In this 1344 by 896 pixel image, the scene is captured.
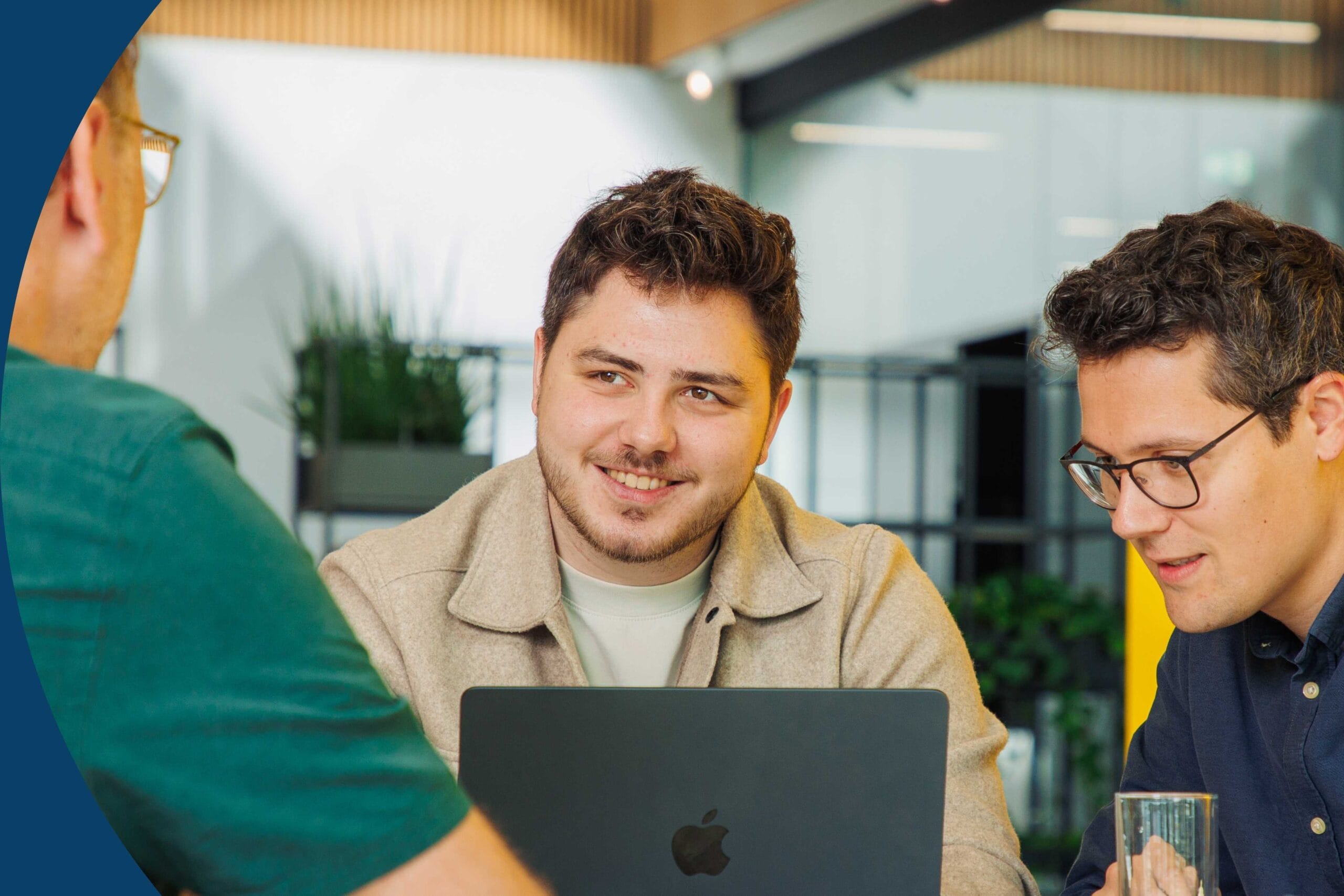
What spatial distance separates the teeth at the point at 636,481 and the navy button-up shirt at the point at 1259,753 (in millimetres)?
590

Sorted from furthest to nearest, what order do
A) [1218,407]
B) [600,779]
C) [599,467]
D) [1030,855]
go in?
[1030,855], [599,467], [1218,407], [600,779]

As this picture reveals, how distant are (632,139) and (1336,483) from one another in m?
5.35

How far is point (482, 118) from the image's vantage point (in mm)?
6156

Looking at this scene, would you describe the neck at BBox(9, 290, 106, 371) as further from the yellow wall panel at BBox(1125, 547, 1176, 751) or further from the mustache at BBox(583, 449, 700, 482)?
the yellow wall panel at BBox(1125, 547, 1176, 751)

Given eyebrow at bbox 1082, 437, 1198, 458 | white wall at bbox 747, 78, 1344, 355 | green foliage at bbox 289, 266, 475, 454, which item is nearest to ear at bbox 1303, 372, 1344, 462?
eyebrow at bbox 1082, 437, 1198, 458

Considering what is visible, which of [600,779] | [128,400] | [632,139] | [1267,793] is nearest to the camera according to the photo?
[128,400]

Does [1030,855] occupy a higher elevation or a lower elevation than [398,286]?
lower

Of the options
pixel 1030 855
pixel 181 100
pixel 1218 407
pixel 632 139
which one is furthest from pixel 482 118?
pixel 1218 407

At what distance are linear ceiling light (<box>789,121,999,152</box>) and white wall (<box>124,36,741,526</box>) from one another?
2.13ft

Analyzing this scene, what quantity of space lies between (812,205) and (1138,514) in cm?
509

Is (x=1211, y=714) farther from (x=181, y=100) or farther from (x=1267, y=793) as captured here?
(x=181, y=100)

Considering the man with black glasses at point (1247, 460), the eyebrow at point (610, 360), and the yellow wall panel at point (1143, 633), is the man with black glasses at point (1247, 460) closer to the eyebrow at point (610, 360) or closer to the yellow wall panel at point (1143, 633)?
the eyebrow at point (610, 360)

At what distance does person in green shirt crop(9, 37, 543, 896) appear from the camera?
0.50 metres

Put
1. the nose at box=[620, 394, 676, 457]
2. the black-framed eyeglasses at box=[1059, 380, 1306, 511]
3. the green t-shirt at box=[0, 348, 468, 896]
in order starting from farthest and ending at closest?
the nose at box=[620, 394, 676, 457] < the black-framed eyeglasses at box=[1059, 380, 1306, 511] < the green t-shirt at box=[0, 348, 468, 896]
